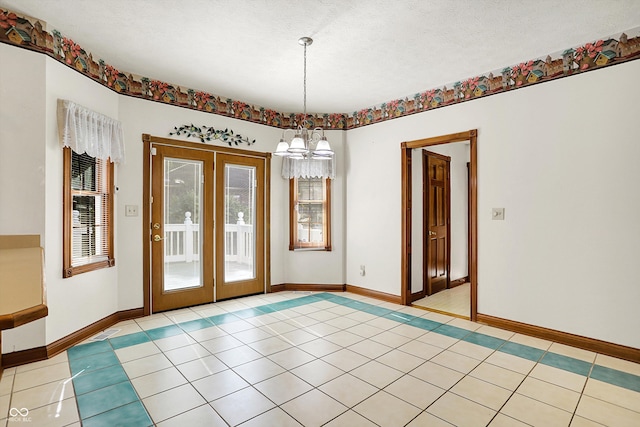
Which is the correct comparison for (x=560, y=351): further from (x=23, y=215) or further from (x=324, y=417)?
(x=23, y=215)

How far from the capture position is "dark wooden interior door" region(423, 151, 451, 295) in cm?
507

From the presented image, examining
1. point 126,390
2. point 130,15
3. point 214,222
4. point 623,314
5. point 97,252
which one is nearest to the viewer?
point 126,390

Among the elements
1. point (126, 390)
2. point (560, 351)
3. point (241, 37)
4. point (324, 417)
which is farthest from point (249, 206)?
point (560, 351)

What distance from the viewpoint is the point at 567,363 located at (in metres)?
2.86

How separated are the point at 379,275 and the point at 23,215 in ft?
13.4

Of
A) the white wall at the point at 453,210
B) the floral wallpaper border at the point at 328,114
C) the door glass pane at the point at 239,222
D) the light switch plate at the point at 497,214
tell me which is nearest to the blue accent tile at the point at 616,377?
the light switch plate at the point at 497,214

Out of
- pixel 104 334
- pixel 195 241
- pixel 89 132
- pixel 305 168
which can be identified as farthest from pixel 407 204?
pixel 104 334

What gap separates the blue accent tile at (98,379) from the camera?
2441mm

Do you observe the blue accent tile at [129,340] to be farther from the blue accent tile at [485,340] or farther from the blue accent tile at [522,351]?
the blue accent tile at [522,351]

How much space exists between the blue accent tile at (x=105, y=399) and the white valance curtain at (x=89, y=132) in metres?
2.11

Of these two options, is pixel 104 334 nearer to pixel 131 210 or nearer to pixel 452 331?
pixel 131 210

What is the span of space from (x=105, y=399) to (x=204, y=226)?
8.11ft

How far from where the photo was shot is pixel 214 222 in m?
4.59

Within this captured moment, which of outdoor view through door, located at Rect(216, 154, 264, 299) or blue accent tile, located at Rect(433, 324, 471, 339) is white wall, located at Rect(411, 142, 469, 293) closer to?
blue accent tile, located at Rect(433, 324, 471, 339)
